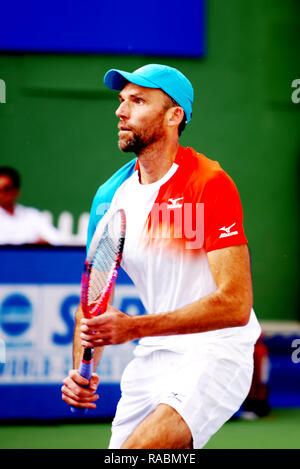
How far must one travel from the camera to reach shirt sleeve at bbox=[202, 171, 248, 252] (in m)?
2.06

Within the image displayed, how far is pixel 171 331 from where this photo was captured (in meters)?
2.01

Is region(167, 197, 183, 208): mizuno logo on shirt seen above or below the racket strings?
above

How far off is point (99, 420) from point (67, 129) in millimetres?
2929

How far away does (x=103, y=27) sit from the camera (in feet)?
19.8

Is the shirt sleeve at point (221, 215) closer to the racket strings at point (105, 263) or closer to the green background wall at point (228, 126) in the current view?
the racket strings at point (105, 263)

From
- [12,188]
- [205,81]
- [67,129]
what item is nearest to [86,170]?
[67,129]

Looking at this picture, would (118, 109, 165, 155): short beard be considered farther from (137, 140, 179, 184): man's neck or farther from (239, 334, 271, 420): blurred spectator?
(239, 334, 271, 420): blurred spectator

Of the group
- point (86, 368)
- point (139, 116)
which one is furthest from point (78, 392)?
point (139, 116)

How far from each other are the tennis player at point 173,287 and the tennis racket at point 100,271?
54mm

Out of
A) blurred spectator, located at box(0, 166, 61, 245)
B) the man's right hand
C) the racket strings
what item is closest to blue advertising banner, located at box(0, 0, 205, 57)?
blurred spectator, located at box(0, 166, 61, 245)

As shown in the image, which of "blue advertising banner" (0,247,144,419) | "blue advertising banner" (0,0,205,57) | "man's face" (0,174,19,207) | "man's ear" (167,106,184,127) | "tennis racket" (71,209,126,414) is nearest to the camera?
"tennis racket" (71,209,126,414)

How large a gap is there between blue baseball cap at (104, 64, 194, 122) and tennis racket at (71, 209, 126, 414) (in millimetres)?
443

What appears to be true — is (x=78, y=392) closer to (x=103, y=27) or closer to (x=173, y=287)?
(x=173, y=287)
